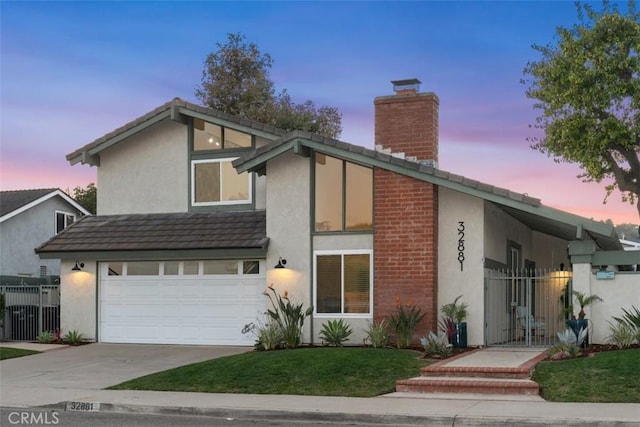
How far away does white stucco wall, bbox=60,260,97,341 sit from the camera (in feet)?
Result: 73.3

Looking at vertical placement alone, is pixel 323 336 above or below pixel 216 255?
below

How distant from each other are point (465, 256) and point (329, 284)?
3380 millimetres

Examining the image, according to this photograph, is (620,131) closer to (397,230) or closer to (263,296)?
(397,230)

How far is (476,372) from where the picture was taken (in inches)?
Result: 553

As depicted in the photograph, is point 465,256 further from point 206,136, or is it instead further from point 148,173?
point 148,173

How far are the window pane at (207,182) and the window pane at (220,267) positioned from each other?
197 centimetres

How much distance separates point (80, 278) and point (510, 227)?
39.3ft

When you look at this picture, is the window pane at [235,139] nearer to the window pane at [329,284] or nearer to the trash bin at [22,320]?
the window pane at [329,284]

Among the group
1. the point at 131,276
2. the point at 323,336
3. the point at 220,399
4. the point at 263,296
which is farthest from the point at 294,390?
the point at 131,276

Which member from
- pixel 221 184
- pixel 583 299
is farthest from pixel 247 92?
pixel 583 299

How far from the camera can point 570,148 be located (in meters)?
29.6

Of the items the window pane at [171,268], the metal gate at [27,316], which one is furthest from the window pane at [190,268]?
the metal gate at [27,316]

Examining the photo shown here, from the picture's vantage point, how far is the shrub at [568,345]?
15.3 metres

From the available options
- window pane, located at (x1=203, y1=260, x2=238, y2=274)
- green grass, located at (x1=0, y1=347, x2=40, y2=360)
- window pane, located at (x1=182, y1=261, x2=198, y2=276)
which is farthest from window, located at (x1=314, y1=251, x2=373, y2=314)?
green grass, located at (x1=0, y1=347, x2=40, y2=360)
